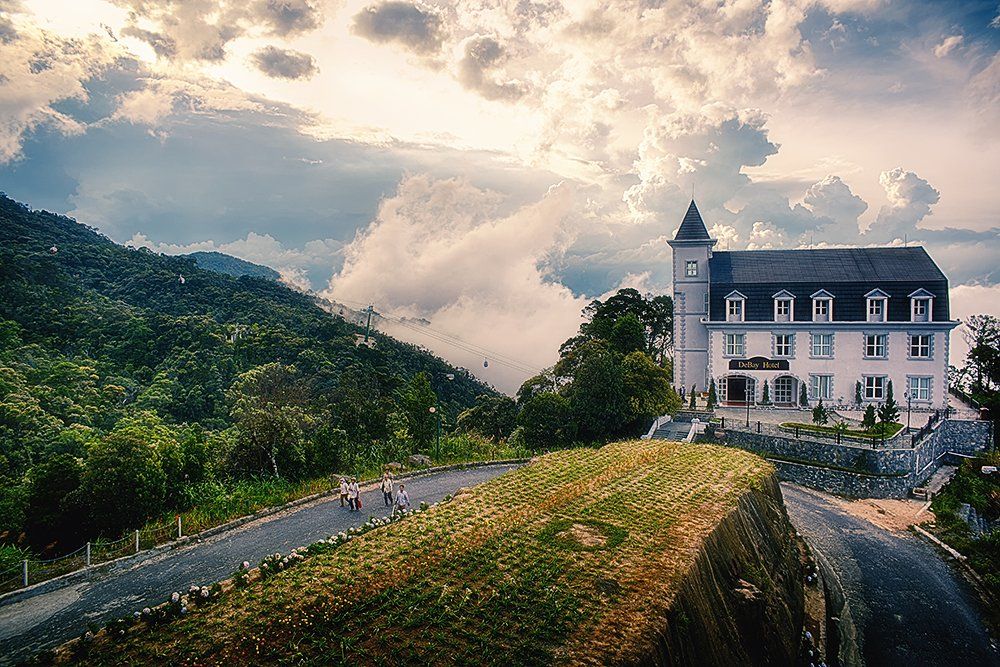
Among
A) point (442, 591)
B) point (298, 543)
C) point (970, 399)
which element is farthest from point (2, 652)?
point (970, 399)

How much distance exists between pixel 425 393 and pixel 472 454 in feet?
12.0

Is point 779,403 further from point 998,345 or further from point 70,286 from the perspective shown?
point 70,286

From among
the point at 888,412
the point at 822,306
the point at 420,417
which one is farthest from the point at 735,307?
the point at 420,417

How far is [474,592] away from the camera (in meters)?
11.9

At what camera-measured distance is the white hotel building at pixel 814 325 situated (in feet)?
122

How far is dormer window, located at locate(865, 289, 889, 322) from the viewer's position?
3766cm

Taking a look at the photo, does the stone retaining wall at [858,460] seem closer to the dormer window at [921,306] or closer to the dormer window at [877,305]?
the dormer window at [921,306]

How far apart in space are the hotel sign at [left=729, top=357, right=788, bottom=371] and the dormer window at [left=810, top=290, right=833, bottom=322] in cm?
350

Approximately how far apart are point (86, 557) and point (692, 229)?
125ft

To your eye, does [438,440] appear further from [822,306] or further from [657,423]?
[822,306]

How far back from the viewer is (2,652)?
36.5ft

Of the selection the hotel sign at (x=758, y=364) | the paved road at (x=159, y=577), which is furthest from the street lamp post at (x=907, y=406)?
the paved road at (x=159, y=577)

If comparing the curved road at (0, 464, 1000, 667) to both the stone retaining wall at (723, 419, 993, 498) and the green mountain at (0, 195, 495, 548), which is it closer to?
the stone retaining wall at (723, 419, 993, 498)

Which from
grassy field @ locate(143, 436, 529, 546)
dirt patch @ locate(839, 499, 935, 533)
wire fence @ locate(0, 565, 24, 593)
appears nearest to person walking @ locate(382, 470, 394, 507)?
grassy field @ locate(143, 436, 529, 546)
